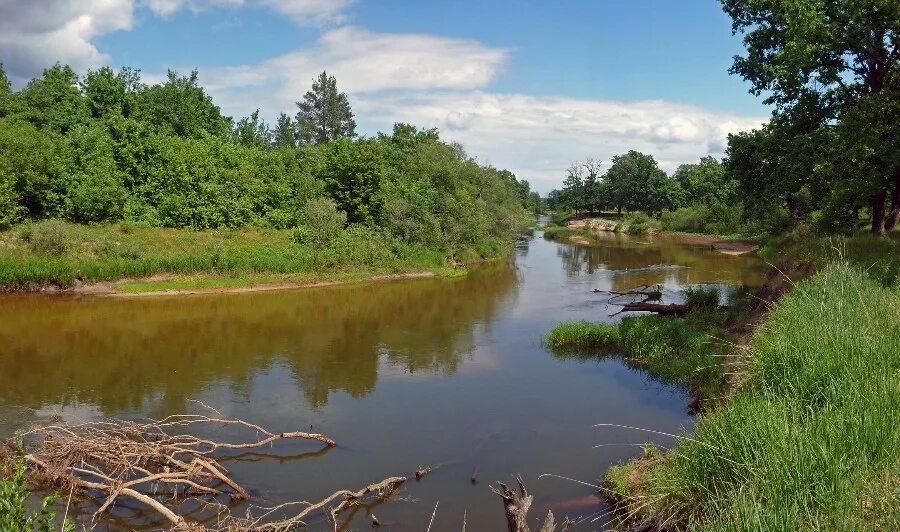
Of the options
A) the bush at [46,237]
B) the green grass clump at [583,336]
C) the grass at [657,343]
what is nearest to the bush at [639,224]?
the grass at [657,343]

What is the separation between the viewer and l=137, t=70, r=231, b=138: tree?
55.0 meters

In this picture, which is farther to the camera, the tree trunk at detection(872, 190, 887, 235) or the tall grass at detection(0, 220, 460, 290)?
the tall grass at detection(0, 220, 460, 290)

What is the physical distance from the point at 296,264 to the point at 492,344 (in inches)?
745

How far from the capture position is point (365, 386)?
20.5 metres

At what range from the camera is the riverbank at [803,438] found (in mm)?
5648

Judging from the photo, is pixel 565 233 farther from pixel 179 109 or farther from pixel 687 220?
pixel 179 109

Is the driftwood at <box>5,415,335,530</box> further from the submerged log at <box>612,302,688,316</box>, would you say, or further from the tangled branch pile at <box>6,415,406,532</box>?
the submerged log at <box>612,302,688,316</box>

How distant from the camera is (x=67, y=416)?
17.0m

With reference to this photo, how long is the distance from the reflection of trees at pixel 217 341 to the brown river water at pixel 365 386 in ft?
0.33

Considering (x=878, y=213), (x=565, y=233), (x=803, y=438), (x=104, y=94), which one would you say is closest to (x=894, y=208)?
(x=878, y=213)

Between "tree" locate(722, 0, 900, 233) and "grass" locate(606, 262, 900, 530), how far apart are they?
11456mm

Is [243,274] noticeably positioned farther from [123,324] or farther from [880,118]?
[880,118]

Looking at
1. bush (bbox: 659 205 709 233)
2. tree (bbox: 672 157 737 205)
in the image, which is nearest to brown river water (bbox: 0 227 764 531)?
bush (bbox: 659 205 709 233)

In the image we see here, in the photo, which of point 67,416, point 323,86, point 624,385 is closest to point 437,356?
point 624,385
